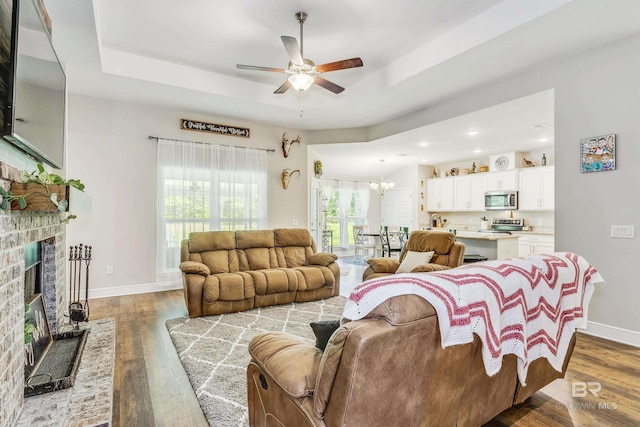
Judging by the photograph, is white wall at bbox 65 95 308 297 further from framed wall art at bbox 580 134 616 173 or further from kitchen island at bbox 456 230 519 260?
framed wall art at bbox 580 134 616 173

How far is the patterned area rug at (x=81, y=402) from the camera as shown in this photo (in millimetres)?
1554

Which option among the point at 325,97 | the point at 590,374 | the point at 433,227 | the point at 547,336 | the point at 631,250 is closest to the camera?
the point at 547,336

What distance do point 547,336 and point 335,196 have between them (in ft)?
25.3

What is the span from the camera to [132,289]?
4629mm

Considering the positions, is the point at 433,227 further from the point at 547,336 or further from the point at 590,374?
the point at 547,336

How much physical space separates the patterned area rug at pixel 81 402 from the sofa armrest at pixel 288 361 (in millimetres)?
850

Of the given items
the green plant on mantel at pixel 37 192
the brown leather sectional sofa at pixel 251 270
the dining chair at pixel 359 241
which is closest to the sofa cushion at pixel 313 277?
the brown leather sectional sofa at pixel 251 270

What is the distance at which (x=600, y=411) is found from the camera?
1950 mm

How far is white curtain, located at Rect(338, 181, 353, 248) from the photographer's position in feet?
30.3

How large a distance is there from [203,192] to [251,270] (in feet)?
5.14

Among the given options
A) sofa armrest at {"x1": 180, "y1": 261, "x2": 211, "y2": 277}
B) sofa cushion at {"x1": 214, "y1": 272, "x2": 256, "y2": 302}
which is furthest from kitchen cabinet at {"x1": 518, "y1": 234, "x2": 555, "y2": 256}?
sofa armrest at {"x1": 180, "y1": 261, "x2": 211, "y2": 277}

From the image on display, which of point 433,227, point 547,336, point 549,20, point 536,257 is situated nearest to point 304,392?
point 547,336

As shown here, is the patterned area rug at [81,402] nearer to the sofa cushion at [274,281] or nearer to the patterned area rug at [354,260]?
the sofa cushion at [274,281]

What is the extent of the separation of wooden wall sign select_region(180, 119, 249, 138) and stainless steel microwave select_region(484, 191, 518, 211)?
520cm
